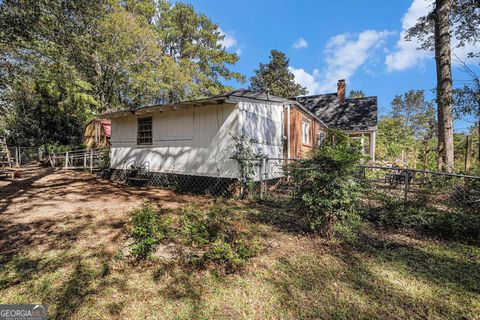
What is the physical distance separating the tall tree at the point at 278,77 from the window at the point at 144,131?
2943 cm

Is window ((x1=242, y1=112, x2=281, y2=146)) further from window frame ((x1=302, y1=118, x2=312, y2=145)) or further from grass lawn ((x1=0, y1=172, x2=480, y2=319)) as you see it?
grass lawn ((x1=0, y1=172, x2=480, y2=319))

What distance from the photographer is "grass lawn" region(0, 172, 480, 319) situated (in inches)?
90.7

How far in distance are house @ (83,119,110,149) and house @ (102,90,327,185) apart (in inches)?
333

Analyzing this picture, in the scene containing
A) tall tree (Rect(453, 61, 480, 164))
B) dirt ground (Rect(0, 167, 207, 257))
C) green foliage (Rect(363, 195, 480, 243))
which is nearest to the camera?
dirt ground (Rect(0, 167, 207, 257))

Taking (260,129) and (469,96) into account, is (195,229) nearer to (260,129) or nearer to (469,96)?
(260,129)

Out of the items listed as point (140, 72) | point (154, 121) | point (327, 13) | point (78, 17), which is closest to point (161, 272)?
point (154, 121)

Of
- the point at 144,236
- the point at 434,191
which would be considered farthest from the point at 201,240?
the point at 434,191

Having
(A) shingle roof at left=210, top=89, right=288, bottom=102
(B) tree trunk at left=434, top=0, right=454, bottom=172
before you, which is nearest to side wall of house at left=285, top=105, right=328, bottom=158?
(A) shingle roof at left=210, top=89, right=288, bottom=102

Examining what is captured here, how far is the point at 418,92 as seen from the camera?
41656 millimetres

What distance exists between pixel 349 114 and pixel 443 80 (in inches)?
428

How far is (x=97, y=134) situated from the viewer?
58.9ft

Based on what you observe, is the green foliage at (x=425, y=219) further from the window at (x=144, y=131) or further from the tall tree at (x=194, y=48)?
the tall tree at (x=194, y=48)

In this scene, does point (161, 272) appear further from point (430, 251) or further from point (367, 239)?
point (430, 251)

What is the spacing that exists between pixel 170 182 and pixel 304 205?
236 inches
